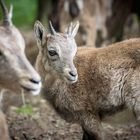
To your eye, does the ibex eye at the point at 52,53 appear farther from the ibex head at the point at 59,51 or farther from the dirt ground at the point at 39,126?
the dirt ground at the point at 39,126

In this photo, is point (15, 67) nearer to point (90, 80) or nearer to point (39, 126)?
point (90, 80)

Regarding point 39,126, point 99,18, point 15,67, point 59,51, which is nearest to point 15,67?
point 15,67

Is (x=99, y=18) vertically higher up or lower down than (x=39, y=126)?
higher up

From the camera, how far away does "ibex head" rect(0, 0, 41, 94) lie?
6.86 m

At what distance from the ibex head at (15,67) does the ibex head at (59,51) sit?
4.79 feet

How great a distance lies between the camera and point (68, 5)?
573 inches

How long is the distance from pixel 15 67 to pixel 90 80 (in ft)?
7.77

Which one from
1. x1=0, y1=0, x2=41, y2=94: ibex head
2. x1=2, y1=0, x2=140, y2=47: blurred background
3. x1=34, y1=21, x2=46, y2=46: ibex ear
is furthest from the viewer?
x1=2, y1=0, x2=140, y2=47: blurred background

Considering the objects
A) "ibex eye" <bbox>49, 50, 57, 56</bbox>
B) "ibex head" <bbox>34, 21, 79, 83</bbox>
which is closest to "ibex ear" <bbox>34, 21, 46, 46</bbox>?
"ibex head" <bbox>34, 21, 79, 83</bbox>

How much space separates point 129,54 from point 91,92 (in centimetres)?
86

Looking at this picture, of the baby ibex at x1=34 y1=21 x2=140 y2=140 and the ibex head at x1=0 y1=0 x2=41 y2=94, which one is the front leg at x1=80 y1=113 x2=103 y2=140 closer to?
the baby ibex at x1=34 y1=21 x2=140 y2=140

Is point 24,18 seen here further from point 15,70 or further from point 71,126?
point 15,70

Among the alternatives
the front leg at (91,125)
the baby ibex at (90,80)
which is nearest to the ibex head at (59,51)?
the baby ibex at (90,80)

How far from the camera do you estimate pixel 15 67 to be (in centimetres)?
697
